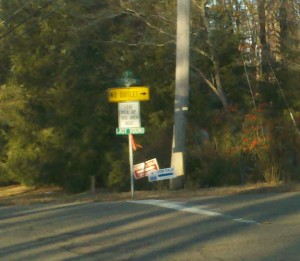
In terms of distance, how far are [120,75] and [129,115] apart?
8958 millimetres

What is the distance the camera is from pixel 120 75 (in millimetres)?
27547

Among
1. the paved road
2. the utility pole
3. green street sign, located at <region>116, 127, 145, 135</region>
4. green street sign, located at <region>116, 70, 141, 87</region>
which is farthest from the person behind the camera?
green street sign, located at <region>116, 70, 141, 87</region>

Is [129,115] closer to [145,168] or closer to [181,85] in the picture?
[145,168]

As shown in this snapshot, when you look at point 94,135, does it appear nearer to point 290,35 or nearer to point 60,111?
point 60,111

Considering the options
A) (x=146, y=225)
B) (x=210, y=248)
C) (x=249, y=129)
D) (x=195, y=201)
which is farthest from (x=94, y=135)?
(x=210, y=248)

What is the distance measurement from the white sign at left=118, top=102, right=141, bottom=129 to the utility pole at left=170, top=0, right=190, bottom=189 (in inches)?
122

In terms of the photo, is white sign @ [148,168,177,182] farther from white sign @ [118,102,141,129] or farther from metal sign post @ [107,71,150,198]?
white sign @ [118,102,141,129]

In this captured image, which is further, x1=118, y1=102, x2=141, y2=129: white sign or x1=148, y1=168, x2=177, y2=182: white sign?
x1=148, y1=168, x2=177, y2=182: white sign

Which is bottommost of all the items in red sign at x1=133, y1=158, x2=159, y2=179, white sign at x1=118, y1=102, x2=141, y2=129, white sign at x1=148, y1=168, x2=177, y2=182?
white sign at x1=148, y1=168, x2=177, y2=182

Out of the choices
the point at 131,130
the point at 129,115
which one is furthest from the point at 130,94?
the point at 131,130

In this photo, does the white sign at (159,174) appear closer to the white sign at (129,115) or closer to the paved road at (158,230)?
the white sign at (129,115)

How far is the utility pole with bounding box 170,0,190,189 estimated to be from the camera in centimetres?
2114

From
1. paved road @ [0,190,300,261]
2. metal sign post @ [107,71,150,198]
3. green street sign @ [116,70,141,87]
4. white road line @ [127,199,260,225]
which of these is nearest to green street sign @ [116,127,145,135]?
metal sign post @ [107,71,150,198]

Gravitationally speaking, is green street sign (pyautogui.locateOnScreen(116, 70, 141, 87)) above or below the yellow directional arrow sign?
above
